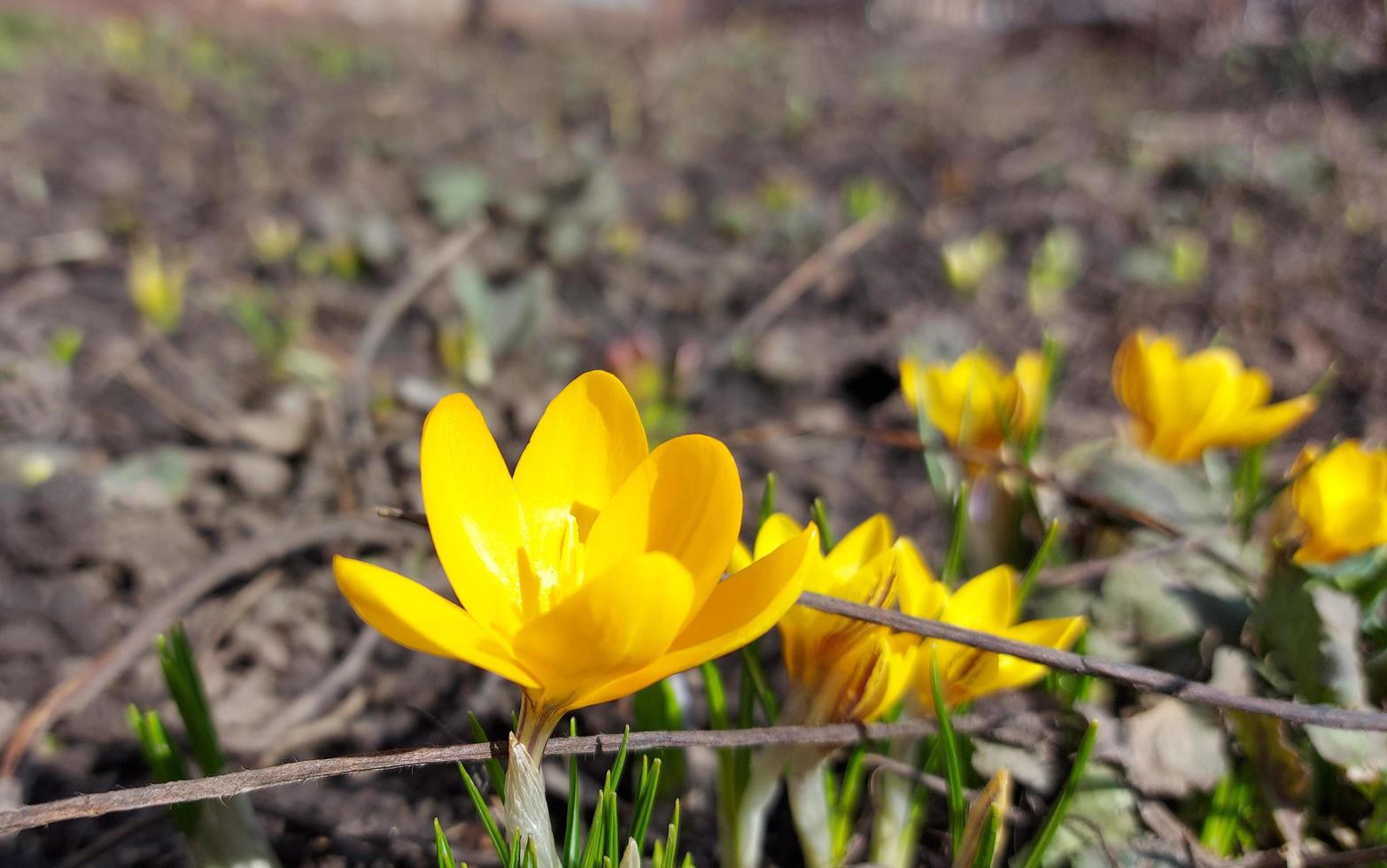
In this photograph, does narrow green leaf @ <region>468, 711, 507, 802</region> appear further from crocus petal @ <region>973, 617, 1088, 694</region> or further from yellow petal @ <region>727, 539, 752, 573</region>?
crocus petal @ <region>973, 617, 1088, 694</region>

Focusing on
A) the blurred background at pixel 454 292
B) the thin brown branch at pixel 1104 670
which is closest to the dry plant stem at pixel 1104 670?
the thin brown branch at pixel 1104 670

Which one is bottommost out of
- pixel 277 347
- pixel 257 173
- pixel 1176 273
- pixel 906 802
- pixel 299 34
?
pixel 1176 273

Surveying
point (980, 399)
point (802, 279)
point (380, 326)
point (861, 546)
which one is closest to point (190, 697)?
point (861, 546)

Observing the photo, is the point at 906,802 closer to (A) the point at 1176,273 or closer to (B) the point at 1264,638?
(B) the point at 1264,638

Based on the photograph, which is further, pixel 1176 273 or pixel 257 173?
pixel 257 173

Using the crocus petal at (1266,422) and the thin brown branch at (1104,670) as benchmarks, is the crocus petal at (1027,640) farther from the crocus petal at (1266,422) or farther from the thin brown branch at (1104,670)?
the crocus petal at (1266,422)

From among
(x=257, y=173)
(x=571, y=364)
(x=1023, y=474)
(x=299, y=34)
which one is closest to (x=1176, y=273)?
(x=571, y=364)

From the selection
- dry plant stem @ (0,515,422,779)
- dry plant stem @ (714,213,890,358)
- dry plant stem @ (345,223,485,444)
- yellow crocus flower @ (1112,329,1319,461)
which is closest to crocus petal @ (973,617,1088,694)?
yellow crocus flower @ (1112,329,1319,461)
